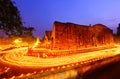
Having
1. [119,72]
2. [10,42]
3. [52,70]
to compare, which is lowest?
[119,72]

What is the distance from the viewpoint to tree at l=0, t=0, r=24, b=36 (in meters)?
5.55

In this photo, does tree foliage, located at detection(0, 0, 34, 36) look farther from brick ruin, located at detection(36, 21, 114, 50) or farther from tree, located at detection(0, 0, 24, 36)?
brick ruin, located at detection(36, 21, 114, 50)

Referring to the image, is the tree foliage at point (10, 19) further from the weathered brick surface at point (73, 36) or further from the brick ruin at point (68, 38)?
the weathered brick surface at point (73, 36)

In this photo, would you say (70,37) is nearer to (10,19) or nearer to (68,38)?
(68,38)

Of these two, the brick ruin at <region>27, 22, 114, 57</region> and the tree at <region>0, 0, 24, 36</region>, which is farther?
the brick ruin at <region>27, 22, 114, 57</region>

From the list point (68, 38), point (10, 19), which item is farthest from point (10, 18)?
point (68, 38)

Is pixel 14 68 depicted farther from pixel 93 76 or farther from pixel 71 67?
pixel 93 76

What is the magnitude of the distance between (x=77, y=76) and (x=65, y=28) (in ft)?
9.68

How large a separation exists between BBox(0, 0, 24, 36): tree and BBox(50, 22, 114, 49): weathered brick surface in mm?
2768

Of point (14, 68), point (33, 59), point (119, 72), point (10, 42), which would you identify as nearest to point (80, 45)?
point (119, 72)

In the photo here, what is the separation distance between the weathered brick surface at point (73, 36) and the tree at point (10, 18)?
9.08 feet

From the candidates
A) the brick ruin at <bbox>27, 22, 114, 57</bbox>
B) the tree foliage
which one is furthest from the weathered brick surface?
the tree foliage

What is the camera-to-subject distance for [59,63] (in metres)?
6.32

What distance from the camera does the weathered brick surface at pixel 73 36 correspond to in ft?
28.8
